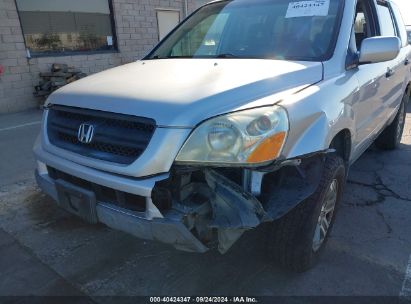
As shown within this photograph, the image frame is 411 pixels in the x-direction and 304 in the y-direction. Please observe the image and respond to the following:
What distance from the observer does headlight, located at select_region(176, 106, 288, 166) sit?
183cm

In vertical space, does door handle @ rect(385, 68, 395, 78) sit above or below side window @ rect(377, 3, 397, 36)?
below

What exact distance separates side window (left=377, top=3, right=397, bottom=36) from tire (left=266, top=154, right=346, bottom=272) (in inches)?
84.6

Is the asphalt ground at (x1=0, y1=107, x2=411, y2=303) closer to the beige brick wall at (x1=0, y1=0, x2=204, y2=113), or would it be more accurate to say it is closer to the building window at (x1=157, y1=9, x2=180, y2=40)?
the beige brick wall at (x1=0, y1=0, x2=204, y2=113)

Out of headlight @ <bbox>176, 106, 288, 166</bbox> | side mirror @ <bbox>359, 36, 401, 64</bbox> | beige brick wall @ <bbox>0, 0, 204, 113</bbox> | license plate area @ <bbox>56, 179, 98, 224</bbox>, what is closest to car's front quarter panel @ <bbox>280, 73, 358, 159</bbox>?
headlight @ <bbox>176, 106, 288, 166</bbox>

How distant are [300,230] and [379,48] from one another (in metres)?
1.44

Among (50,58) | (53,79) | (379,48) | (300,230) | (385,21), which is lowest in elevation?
(53,79)

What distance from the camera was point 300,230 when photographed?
7.14 feet

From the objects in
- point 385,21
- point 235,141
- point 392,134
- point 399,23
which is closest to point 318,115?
point 235,141

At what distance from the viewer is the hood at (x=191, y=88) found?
75.5 inches

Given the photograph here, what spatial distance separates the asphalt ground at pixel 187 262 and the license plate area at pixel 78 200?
1.82 ft

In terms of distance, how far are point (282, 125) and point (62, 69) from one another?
7.83 metres

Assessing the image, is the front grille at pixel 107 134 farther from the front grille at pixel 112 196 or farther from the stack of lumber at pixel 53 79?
the stack of lumber at pixel 53 79

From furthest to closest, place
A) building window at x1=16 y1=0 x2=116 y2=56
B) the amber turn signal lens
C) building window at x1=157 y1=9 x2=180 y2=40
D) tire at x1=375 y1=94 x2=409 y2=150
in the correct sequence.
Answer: building window at x1=157 y1=9 x2=180 y2=40, building window at x1=16 y1=0 x2=116 y2=56, tire at x1=375 y1=94 x2=409 y2=150, the amber turn signal lens

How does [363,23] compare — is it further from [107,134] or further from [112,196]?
[112,196]
